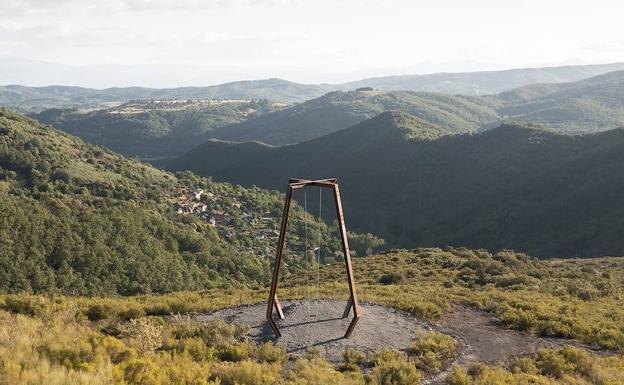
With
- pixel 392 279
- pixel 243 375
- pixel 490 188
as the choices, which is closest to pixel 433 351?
pixel 243 375

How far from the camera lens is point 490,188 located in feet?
437

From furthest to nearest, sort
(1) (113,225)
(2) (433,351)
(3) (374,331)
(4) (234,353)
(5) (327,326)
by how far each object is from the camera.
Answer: (1) (113,225), (5) (327,326), (3) (374,331), (2) (433,351), (4) (234,353)

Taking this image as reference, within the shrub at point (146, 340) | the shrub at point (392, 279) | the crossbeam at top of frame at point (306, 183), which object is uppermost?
the crossbeam at top of frame at point (306, 183)

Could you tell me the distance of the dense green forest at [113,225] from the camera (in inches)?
2084

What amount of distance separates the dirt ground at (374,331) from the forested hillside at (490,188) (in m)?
74.3

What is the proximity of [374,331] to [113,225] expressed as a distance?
5599 centimetres

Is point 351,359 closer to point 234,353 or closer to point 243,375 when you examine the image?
point 234,353

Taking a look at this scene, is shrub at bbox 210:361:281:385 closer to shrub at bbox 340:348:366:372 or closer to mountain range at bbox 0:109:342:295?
shrub at bbox 340:348:366:372

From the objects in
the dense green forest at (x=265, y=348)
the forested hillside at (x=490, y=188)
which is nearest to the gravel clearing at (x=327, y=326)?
the dense green forest at (x=265, y=348)

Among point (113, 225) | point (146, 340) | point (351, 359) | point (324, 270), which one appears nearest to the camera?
point (146, 340)

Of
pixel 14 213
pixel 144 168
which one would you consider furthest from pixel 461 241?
pixel 14 213

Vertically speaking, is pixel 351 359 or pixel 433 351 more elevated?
pixel 351 359

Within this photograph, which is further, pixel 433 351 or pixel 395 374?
pixel 433 351

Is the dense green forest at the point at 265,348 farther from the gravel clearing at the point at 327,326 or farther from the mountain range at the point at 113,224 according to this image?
the mountain range at the point at 113,224
